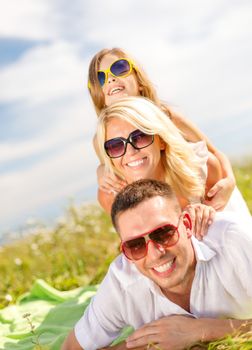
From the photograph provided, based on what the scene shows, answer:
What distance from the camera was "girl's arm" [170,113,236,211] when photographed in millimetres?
4734

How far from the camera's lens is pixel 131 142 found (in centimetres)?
403

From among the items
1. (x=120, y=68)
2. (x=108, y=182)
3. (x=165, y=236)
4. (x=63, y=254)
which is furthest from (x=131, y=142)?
(x=63, y=254)

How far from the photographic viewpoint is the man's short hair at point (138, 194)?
3109 millimetres

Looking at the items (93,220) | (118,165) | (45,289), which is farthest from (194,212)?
(93,220)

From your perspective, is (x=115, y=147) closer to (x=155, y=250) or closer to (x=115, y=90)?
(x=115, y=90)

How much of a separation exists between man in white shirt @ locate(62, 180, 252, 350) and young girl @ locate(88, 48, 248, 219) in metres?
1.23

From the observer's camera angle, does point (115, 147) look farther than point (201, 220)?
Yes

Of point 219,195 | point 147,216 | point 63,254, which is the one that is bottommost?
point 147,216

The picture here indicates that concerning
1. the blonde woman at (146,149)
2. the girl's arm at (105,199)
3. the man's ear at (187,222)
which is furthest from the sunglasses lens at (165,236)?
the girl's arm at (105,199)

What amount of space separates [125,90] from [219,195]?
3.25ft

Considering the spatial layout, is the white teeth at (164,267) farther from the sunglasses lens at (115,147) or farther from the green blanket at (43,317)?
the green blanket at (43,317)

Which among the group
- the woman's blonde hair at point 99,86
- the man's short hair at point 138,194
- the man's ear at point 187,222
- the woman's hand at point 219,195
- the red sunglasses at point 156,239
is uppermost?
the woman's blonde hair at point 99,86

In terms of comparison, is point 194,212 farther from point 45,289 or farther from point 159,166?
point 45,289

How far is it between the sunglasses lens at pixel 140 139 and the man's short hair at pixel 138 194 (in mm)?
843
